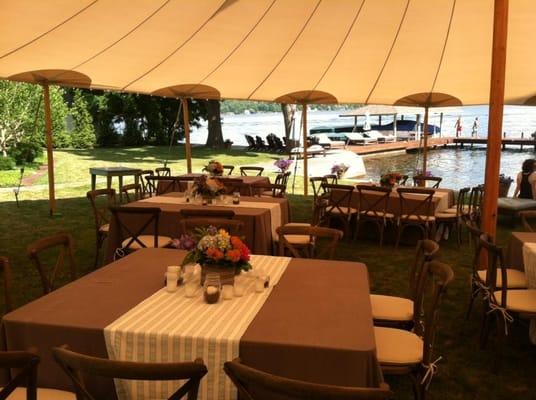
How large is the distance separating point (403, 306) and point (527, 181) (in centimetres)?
636

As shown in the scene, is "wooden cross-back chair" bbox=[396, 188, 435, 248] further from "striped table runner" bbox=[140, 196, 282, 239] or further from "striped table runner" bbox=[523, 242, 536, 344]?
"striped table runner" bbox=[523, 242, 536, 344]

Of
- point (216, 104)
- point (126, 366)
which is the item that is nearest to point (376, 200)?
point (126, 366)

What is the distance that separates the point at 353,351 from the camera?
80.0 inches

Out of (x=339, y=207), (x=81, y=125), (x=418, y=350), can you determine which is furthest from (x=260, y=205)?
(x=81, y=125)

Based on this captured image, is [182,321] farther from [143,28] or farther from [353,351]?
[143,28]

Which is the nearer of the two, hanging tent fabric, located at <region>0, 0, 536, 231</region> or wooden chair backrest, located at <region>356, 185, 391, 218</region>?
wooden chair backrest, located at <region>356, 185, 391, 218</region>

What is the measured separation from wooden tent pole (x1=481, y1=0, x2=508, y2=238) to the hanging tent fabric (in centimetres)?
221

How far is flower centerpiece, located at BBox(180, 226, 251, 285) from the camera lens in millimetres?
2674

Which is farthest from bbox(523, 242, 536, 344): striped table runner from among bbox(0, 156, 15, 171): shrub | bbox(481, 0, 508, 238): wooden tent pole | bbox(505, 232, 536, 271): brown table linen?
bbox(0, 156, 15, 171): shrub

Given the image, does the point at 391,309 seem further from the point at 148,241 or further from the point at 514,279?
the point at 148,241

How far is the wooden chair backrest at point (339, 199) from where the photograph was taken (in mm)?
7180

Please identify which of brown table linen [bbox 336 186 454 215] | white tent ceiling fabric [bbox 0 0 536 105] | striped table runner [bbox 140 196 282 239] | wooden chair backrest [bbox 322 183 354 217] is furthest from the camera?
white tent ceiling fabric [bbox 0 0 536 105]

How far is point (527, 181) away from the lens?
340 inches

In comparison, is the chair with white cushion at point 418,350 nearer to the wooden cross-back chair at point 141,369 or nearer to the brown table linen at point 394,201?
the wooden cross-back chair at point 141,369
